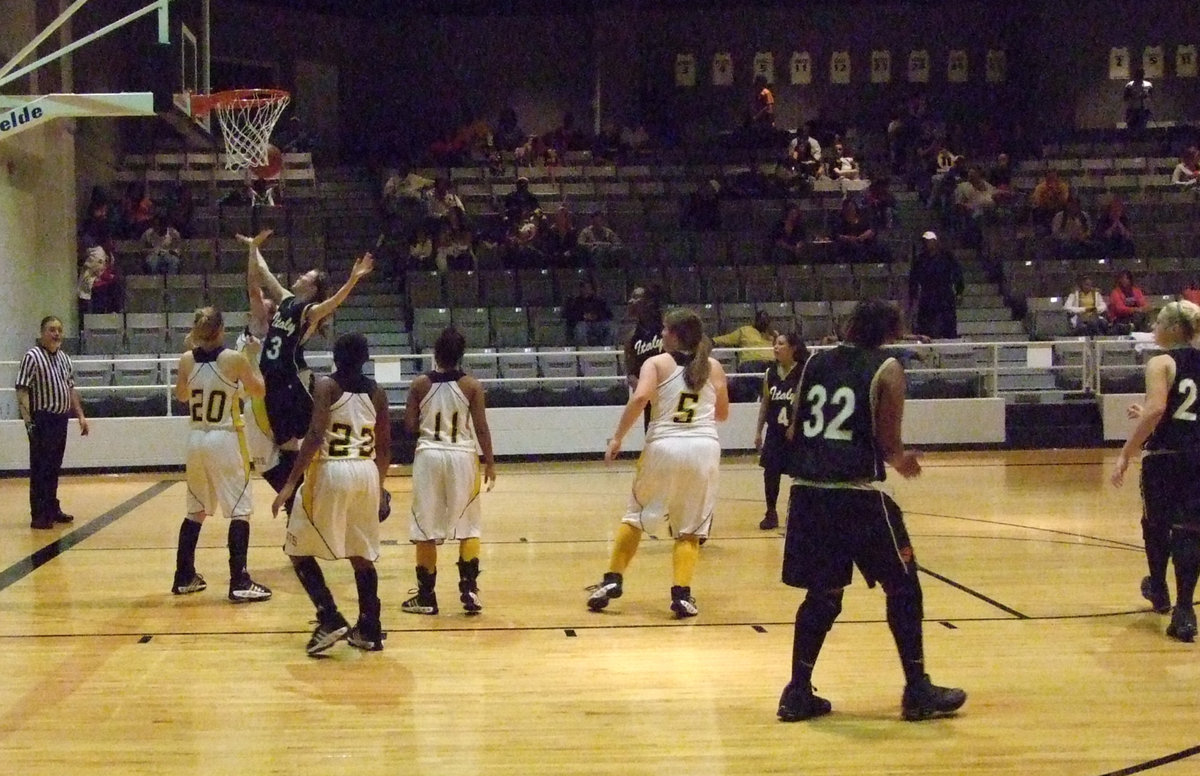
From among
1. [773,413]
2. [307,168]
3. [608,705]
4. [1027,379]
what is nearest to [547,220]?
[307,168]

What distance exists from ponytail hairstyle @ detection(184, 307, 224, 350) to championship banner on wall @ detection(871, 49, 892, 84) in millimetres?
20766

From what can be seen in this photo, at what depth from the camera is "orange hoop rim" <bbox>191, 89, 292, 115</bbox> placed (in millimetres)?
10852

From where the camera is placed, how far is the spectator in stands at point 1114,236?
18906 millimetres

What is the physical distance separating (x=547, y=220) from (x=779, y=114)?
9.33 meters

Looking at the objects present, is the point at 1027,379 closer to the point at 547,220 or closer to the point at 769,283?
the point at 769,283

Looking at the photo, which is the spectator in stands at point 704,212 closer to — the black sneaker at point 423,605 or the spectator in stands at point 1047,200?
the spectator in stands at point 1047,200

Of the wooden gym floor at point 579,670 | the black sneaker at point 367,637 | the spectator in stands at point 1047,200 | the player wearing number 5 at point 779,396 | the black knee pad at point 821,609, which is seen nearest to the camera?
the wooden gym floor at point 579,670

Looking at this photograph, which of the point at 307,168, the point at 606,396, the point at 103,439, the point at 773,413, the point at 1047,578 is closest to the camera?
the point at 1047,578

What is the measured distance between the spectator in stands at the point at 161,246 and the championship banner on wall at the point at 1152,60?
61.5ft

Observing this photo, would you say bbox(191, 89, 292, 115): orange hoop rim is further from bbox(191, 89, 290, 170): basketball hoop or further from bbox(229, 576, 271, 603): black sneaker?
bbox(229, 576, 271, 603): black sneaker

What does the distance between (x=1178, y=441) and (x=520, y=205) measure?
44.8 feet

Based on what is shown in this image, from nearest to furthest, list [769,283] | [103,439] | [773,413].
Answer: [773,413] < [103,439] < [769,283]

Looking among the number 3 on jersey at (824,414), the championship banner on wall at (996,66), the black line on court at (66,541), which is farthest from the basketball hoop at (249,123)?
the championship banner on wall at (996,66)

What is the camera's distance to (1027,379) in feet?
56.3
